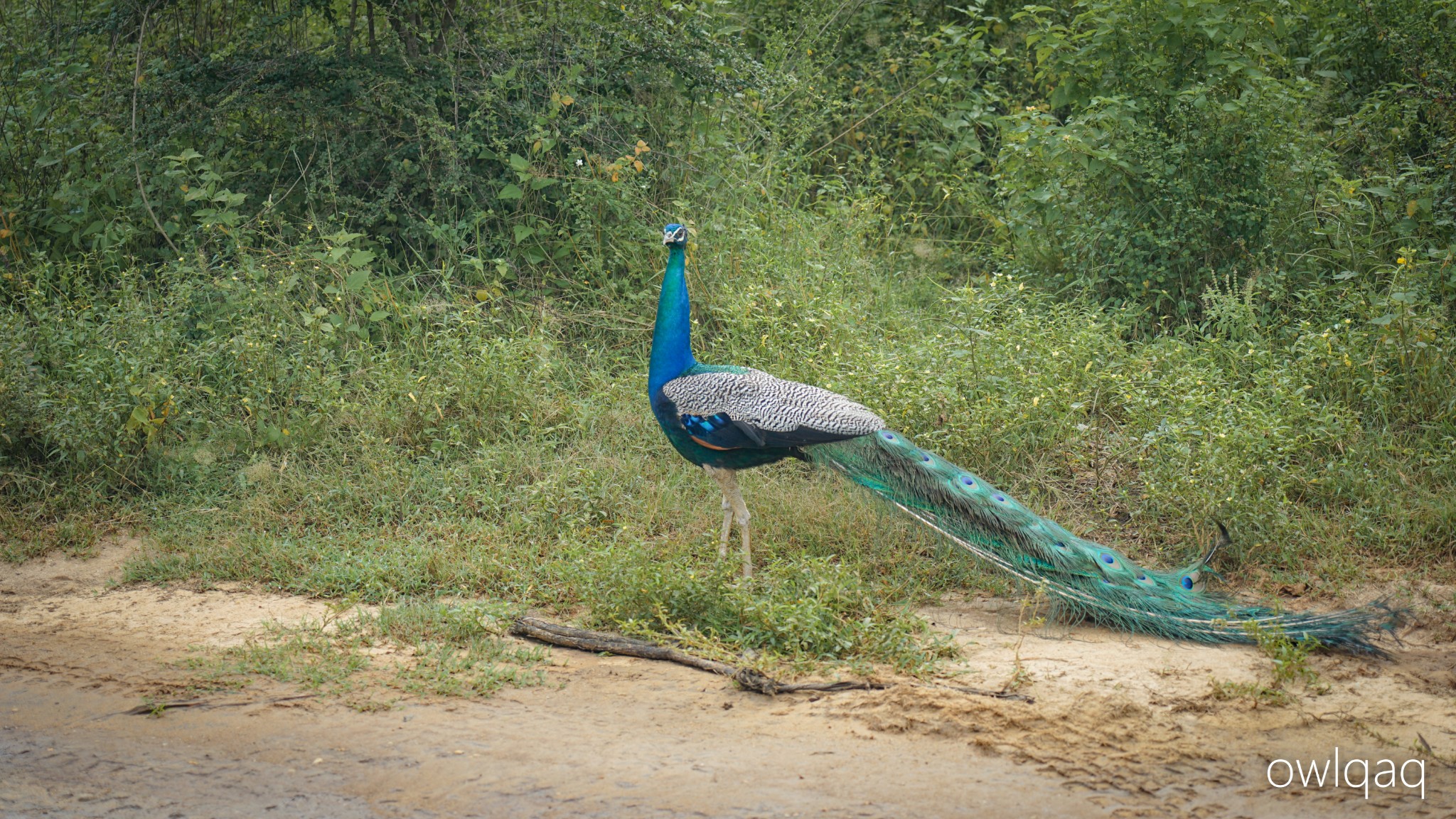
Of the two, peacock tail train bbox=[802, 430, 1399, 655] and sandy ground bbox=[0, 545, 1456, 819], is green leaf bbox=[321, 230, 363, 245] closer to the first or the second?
sandy ground bbox=[0, 545, 1456, 819]

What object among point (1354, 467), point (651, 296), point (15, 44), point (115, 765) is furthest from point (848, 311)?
point (15, 44)

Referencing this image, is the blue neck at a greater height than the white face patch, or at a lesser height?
greater

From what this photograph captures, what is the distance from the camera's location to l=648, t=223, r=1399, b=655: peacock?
15.0 ft

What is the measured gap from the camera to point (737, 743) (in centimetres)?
371

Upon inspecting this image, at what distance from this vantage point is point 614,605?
185 inches

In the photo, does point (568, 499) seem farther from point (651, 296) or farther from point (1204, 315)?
point (1204, 315)

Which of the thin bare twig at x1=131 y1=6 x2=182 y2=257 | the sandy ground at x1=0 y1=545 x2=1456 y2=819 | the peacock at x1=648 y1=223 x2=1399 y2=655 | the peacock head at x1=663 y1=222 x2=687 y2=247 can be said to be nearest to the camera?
the sandy ground at x1=0 y1=545 x2=1456 y2=819

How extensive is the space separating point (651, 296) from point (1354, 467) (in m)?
4.00

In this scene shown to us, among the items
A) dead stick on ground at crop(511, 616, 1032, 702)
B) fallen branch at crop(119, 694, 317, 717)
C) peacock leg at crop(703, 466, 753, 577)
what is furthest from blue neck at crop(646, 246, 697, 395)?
fallen branch at crop(119, 694, 317, 717)

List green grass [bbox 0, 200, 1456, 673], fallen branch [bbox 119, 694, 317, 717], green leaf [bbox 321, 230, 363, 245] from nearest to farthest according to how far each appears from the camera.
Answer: fallen branch [bbox 119, 694, 317, 717]
green grass [bbox 0, 200, 1456, 673]
green leaf [bbox 321, 230, 363, 245]

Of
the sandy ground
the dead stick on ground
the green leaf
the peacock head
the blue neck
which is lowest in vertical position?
the sandy ground

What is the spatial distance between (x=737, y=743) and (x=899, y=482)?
61.6 inches

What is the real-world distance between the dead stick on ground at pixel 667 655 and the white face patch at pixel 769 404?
3.32 feet

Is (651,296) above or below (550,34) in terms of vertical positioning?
below
